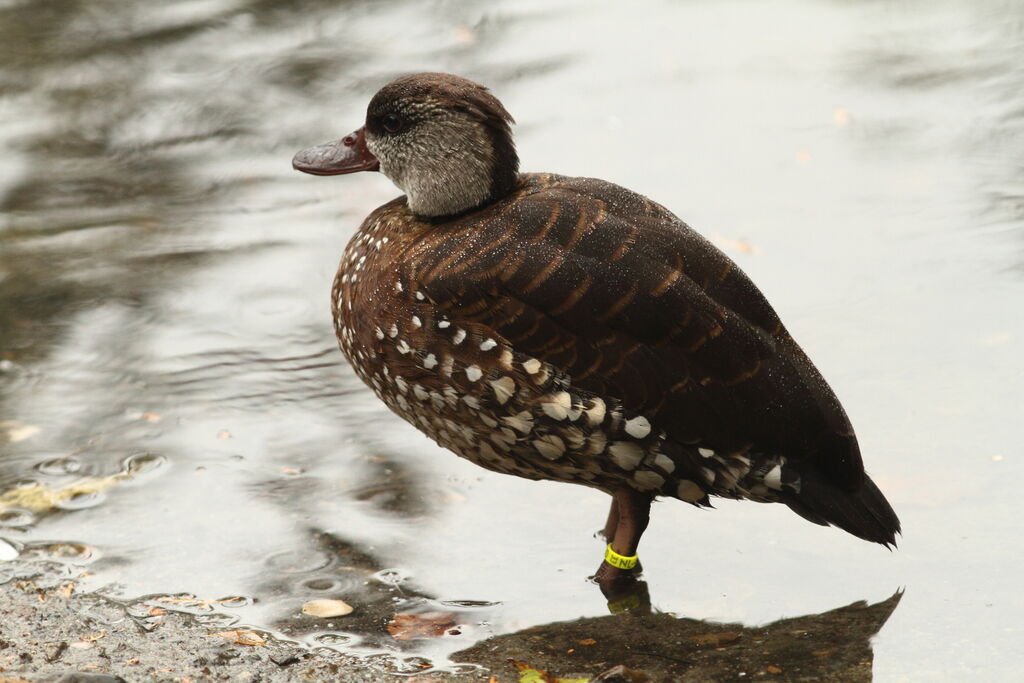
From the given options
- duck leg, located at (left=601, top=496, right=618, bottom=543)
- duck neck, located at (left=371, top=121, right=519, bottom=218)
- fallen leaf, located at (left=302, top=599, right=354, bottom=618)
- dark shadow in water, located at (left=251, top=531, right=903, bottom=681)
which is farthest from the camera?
duck leg, located at (left=601, top=496, right=618, bottom=543)

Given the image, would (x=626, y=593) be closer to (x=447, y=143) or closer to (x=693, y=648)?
(x=693, y=648)

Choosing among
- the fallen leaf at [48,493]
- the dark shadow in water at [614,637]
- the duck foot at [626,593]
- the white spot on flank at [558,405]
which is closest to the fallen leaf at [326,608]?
the dark shadow in water at [614,637]

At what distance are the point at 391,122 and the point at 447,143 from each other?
0.27 metres

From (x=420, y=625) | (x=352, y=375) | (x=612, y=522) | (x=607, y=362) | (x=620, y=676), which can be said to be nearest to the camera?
(x=620, y=676)

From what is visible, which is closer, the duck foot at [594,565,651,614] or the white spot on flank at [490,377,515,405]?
the white spot on flank at [490,377,515,405]

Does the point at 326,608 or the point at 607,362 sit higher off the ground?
the point at 607,362

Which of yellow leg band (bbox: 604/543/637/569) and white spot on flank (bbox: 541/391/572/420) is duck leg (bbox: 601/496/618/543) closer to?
yellow leg band (bbox: 604/543/637/569)

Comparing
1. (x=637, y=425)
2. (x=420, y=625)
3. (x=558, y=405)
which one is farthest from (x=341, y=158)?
(x=420, y=625)

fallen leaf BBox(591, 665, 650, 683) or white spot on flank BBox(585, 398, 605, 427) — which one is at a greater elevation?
white spot on flank BBox(585, 398, 605, 427)

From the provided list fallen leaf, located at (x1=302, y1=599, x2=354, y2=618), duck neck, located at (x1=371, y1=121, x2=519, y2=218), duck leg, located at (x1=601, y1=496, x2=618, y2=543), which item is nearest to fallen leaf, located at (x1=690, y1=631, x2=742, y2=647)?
duck leg, located at (x1=601, y1=496, x2=618, y2=543)

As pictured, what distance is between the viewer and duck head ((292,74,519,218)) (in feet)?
15.3

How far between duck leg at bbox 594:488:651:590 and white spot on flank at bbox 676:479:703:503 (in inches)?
5.2

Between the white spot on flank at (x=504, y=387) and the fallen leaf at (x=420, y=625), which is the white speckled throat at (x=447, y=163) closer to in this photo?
the white spot on flank at (x=504, y=387)

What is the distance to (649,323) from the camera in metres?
4.25
